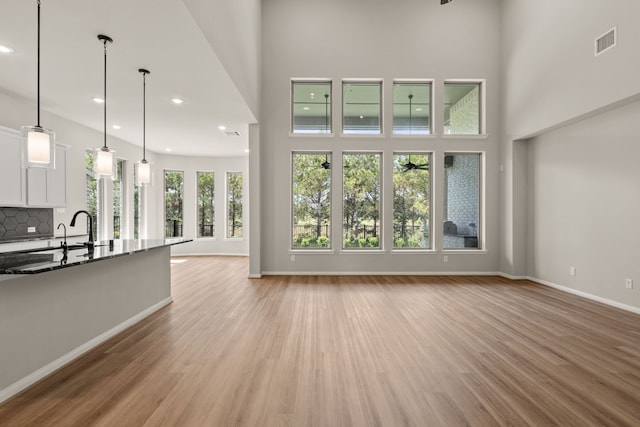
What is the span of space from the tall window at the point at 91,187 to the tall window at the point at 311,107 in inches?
168

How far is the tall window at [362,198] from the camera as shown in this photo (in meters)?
6.68

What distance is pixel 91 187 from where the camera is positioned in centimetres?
660

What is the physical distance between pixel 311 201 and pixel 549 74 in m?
4.85

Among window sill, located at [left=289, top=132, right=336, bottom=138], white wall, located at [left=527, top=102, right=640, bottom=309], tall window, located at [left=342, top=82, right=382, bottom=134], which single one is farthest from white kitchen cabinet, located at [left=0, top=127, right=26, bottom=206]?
white wall, located at [left=527, top=102, right=640, bottom=309]

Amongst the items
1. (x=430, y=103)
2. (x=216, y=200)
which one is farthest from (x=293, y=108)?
(x=216, y=200)

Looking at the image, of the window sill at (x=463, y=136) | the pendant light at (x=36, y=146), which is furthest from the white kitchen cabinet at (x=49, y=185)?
the window sill at (x=463, y=136)

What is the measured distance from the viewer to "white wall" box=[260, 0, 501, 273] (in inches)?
256

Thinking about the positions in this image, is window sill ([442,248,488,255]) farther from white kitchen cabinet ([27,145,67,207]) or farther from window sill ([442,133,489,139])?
white kitchen cabinet ([27,145,67,207])

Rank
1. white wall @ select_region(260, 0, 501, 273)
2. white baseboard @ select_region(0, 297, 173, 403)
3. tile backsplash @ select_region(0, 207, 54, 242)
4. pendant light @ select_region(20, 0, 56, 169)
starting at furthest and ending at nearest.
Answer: white wall @ select_region(260, 0, 501, 273)
tile backsplash @ select_region(0, 207, 54, 242)
pendant light @ select_region(20, 0, 56, 169)
white baseboard @ select_region(0, 297, 173, 403)

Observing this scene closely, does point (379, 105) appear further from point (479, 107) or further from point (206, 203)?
point (206, 203)

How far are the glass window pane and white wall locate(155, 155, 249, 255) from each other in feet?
19.1

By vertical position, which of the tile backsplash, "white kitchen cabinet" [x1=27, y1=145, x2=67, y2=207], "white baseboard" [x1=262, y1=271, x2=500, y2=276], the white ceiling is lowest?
"white baseboard" [x1=262, y1=271, x2=500, y2=276]

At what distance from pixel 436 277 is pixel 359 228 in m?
1.85

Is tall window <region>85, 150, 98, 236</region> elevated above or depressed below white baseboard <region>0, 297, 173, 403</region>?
above
